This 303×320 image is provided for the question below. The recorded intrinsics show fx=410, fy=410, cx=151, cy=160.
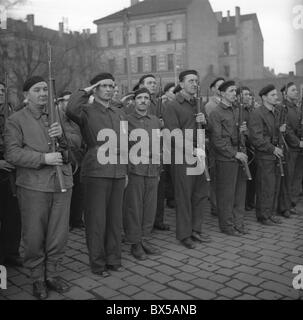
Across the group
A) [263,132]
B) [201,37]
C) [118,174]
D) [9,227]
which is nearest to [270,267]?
[118,174]

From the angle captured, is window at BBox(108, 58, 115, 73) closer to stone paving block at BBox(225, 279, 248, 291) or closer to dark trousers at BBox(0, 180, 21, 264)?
dark trousers at BBox(0, 180, 21, 264)

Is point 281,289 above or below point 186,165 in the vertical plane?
below

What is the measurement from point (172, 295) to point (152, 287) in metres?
0.29

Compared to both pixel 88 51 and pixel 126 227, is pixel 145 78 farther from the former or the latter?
pixel 88 51

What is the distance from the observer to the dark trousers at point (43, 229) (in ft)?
13.5

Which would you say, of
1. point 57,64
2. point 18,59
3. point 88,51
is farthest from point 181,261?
point 88,51

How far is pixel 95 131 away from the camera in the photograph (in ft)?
15.2

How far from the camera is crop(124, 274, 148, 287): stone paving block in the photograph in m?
4.43

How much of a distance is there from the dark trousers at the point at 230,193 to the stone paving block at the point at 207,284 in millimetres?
1854

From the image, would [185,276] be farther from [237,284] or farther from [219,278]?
[237,284]

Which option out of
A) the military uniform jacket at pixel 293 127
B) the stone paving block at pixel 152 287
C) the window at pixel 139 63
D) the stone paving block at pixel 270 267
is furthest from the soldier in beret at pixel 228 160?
the window at pixel 139 63

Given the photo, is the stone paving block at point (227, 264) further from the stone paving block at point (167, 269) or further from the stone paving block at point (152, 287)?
the stone paving block at point (152, 287)
